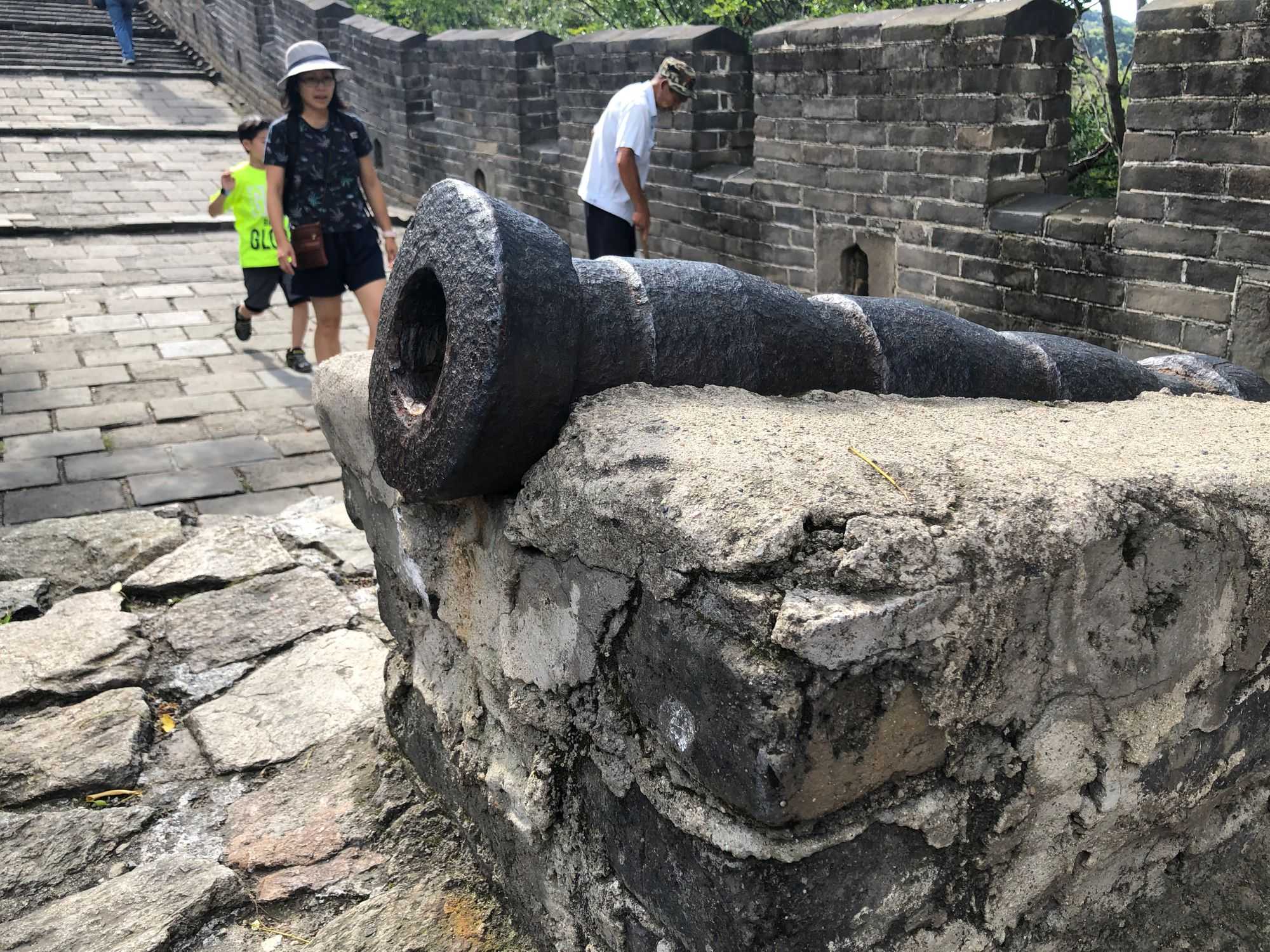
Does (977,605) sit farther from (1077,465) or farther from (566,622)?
(566,622)

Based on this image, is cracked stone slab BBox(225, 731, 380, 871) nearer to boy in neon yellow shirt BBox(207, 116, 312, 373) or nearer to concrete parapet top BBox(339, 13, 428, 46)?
boy in neon yellow shirt BBox(207, 116, 312, 373)

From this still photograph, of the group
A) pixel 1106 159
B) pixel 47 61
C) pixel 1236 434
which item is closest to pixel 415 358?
pixel 1236 434

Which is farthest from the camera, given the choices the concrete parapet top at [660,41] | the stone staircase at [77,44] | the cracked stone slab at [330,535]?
the stone staircase at [77,44]

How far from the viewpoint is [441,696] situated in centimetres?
219

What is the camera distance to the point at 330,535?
3797 mm

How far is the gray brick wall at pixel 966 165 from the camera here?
12.6 feet

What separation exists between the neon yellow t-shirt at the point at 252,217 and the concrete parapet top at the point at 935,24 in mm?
2745

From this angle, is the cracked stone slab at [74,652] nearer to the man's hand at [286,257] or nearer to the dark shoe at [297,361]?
the man's hand at [286,257]

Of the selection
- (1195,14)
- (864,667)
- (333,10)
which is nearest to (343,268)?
(1195,14)

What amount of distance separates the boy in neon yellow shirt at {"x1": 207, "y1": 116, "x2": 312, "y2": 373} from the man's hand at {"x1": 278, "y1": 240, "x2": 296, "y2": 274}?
340 millimetres

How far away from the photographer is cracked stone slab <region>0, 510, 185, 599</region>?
3.47 meters

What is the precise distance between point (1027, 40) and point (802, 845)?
4065 millimetres

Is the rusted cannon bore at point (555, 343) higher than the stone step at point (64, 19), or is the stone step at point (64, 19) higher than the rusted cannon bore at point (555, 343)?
the stone step at point (64, 19)

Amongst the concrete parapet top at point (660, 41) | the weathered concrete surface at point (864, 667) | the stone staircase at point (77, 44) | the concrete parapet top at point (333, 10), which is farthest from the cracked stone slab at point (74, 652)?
the stone staircase at point (77, 44)
